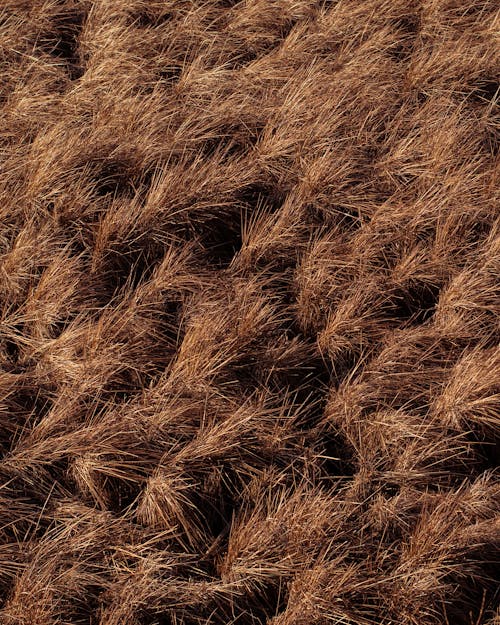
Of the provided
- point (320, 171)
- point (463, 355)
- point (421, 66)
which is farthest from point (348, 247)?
point (421, 66)

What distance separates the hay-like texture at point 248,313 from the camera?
248 centimetres

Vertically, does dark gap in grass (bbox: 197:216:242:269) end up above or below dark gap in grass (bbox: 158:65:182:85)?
below

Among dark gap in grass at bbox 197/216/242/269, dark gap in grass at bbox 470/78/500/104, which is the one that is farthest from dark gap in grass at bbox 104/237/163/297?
dark gap in grass at bbox 470/78/500/104

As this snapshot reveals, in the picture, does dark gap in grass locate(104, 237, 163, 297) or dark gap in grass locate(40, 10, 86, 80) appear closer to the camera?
dark gap in grass locate(104, 237, 163, 297)

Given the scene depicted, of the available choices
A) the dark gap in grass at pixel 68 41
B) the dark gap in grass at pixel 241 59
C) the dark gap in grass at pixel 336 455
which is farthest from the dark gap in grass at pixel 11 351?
the dark gap in grass at pixel 241 59

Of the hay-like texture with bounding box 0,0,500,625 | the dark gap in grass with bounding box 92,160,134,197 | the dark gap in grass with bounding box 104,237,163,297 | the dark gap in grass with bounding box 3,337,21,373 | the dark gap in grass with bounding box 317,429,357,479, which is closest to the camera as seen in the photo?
the hay-like texture with bounding box 0,0,500,625

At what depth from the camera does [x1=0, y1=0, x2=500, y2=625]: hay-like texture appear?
8.13 feet

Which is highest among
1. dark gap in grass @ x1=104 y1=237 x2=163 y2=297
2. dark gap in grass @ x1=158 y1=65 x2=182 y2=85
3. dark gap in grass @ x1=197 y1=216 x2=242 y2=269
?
dark gap in grass @ x1=158 y1=65 x2=182 y2=85

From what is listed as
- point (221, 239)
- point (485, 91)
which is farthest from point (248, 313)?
point (485, 91)

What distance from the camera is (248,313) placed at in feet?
9.79

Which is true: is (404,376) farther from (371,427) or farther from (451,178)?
(451,178)

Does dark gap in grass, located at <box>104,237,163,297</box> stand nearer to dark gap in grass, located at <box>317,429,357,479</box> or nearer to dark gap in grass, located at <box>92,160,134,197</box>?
dark gap in grass, located at <box>92,160,134,197</box>

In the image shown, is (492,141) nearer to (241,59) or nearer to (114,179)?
(241,59)

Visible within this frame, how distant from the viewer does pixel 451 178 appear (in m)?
3.49
